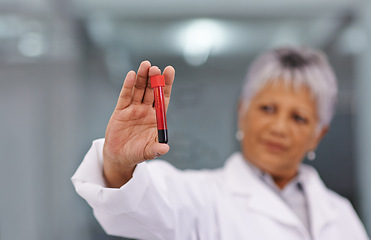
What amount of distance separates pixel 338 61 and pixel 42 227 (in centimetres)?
131

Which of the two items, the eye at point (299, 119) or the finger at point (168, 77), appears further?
the eye at point (299, 119)

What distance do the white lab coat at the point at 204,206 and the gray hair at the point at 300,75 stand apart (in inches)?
6.6

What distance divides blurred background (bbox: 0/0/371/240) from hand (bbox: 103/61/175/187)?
2.73 feet

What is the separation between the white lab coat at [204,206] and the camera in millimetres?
478

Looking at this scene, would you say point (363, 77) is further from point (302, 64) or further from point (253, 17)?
point (302, 64)

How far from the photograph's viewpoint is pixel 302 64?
0.79m

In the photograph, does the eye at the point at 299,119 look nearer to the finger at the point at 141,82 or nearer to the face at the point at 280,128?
the face at the point at 280,128

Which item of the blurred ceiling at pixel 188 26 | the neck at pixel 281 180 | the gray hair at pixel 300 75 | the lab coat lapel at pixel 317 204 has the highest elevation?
the blurred ceiling at pixel 188 26

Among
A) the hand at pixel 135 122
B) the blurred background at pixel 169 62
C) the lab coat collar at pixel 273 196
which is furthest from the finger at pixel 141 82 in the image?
the blurred background at pixel 169 62

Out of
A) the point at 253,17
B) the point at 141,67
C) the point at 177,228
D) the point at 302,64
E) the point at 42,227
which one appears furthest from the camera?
the point at 253,17

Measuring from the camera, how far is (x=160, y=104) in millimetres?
394

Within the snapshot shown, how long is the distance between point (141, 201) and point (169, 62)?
841mm

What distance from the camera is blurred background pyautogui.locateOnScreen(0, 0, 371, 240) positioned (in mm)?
1281

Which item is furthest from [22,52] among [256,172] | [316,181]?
[316,181]
